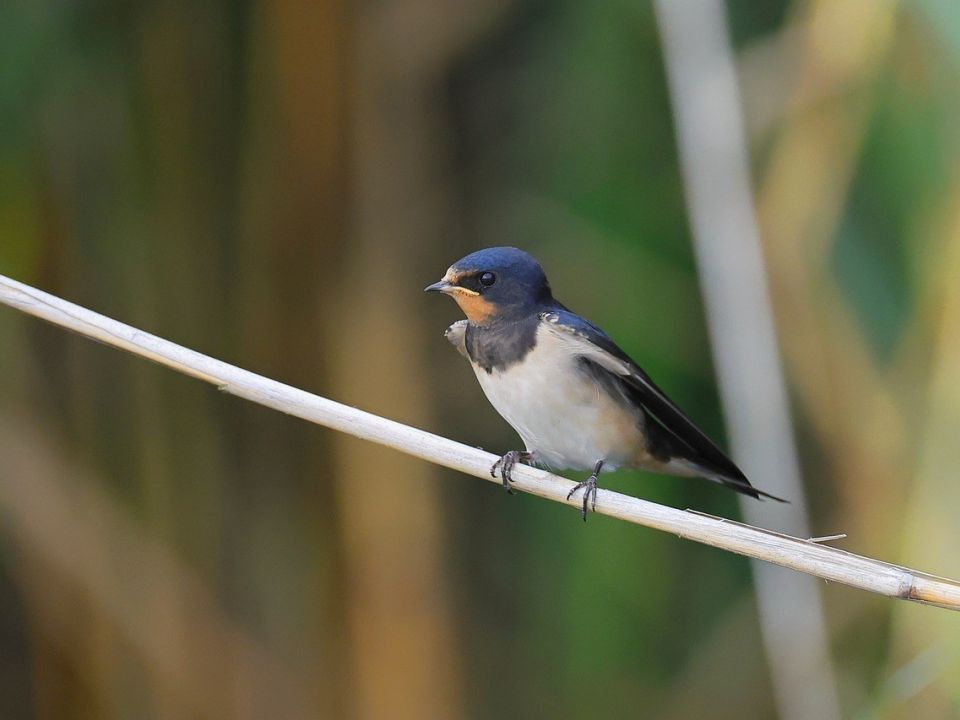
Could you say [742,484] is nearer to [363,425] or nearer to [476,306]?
[476,306]

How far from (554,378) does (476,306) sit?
5.1 inches

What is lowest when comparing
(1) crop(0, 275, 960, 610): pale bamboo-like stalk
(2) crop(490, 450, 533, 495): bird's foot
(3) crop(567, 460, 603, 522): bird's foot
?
(2) crop(490, 450, 533, 495): bird's foot

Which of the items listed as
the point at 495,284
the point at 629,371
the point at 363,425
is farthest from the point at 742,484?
the point at 363,425

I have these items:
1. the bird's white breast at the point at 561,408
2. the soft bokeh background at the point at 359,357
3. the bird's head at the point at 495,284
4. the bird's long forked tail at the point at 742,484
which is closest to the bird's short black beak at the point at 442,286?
the bird's head at the point at 495,284

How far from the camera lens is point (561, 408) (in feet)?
4.17

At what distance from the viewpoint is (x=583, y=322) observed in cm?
127

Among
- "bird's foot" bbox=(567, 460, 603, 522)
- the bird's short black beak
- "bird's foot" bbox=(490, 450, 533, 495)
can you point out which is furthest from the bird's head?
"bird's foot" bbox=(567, 460, 603, 522)

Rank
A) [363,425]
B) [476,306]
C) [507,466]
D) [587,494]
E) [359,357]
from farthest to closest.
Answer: [359,357] < [476,306] < [507,466] < [587,494] < [363,425]

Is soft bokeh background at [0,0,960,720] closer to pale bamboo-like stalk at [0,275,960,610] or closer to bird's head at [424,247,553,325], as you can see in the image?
bird's head at [424,247,553,325]

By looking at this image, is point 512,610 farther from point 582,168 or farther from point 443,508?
point 582,168

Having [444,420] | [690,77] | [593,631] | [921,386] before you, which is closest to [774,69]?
[690,77]

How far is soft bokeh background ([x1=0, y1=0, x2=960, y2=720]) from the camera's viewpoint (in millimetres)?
1363

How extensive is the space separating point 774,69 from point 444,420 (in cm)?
69

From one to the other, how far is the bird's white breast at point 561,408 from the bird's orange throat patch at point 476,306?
0.19ft
